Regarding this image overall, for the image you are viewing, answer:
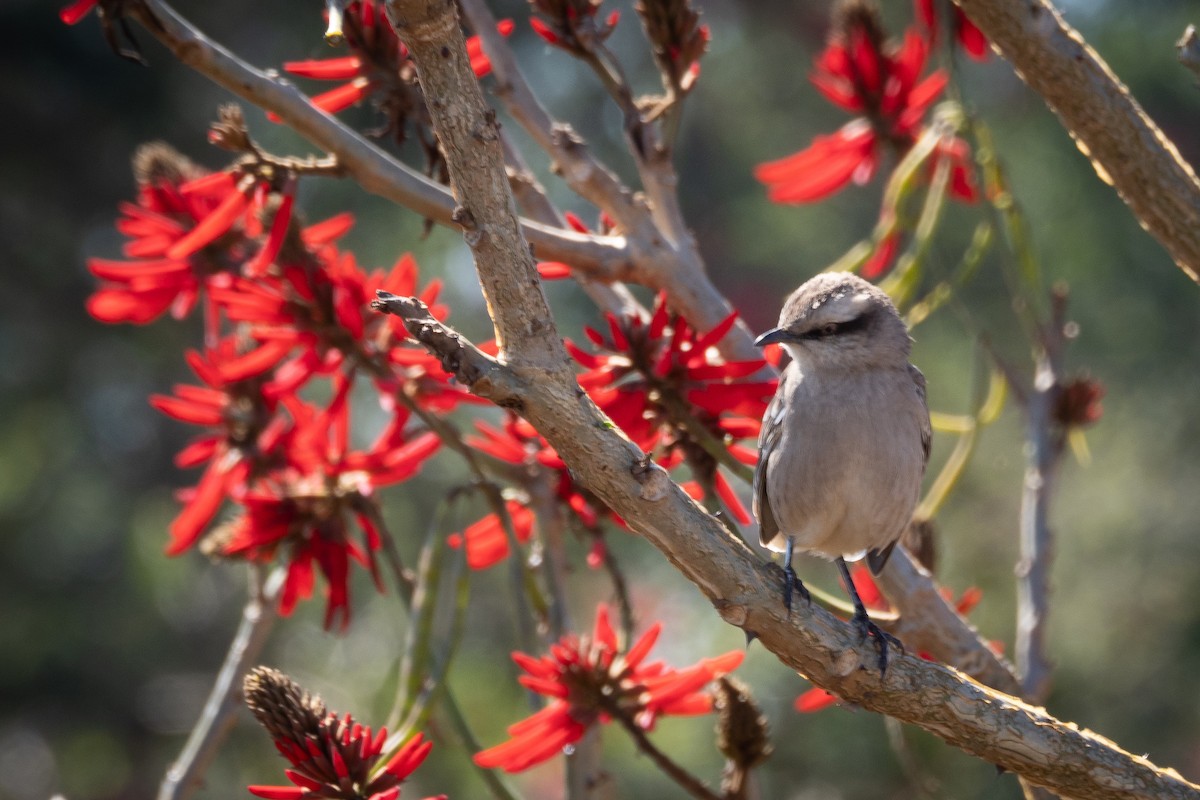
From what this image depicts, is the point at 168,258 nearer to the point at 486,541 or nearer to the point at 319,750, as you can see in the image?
the point at 486,541

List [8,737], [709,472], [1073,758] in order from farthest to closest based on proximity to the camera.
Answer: [8,737] → [709,472] → [1073,758]

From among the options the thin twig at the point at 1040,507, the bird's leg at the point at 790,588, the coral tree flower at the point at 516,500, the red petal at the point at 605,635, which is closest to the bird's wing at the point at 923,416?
the thin twig at the point at 1040,507

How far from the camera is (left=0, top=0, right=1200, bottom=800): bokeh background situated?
16.4ft

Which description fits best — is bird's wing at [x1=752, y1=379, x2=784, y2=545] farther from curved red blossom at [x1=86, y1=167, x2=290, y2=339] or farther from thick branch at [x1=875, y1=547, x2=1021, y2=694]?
curved red blossom at [x1=86, y1=167, x2=290, y2=339]

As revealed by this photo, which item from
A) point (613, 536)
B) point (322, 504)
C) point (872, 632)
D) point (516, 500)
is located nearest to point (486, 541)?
point (516, 500)

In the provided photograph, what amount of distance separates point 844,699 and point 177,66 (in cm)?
607

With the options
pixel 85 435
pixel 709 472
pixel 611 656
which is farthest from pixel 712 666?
pixel 85 435

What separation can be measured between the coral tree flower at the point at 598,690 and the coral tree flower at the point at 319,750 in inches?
9.7

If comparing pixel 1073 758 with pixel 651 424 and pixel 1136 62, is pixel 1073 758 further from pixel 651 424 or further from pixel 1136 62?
pixel 1136 62

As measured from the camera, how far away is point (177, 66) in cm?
687

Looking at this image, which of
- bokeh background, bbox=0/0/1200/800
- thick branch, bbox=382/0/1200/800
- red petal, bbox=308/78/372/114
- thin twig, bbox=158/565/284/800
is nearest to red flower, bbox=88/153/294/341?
red petal, bbox=308/78/372/114

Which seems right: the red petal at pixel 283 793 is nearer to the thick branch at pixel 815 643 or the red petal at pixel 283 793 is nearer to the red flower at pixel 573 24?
the thick branch at pixel 815 643

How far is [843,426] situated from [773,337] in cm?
23

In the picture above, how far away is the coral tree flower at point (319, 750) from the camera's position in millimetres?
1806
